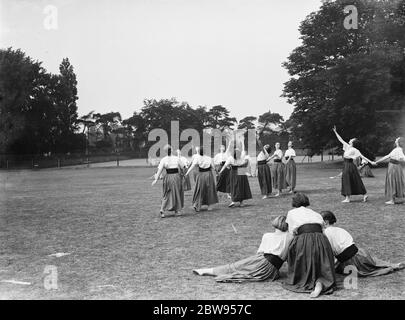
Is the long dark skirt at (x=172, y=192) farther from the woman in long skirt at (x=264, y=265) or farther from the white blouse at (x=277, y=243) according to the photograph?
the white blouse at (x=277, y=243)

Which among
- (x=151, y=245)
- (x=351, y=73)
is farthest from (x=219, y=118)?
(x=151, y=245)

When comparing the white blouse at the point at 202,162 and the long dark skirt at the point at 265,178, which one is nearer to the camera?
the white blouse at the point at 202,162

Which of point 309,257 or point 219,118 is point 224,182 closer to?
point 309,257

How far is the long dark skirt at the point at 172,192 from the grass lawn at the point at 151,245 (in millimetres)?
378

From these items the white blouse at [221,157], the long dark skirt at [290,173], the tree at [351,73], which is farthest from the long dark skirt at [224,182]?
the tree at [351,73]

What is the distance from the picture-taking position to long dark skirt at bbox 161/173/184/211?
40.1 ft

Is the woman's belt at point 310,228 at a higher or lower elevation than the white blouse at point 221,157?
lower

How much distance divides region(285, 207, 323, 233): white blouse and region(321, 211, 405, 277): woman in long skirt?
343 millimetres

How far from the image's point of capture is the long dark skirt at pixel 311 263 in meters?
5.95

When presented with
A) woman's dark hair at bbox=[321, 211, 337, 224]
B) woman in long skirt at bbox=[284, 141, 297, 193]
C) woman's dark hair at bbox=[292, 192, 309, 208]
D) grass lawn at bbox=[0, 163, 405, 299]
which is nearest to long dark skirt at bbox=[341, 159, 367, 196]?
grass lawn at bbox=[0, 163, 405, 299]

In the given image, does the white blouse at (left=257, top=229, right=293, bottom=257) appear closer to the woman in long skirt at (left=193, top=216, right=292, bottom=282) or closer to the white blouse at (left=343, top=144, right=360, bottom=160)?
the woman in long skirt at (left=193, top=216, right=292, bottom=282)

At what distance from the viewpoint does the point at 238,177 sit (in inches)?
561

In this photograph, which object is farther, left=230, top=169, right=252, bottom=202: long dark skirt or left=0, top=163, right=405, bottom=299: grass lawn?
left=230, top=169, right=252, bottom=202: long dark skirt

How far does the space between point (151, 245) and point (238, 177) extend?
5985mm
